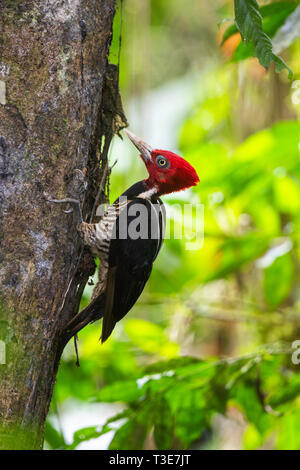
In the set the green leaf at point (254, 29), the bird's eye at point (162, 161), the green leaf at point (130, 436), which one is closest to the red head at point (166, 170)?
the bird's eye at point (162, 161)

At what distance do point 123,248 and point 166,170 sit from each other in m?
0.55

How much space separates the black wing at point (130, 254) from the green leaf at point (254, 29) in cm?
97

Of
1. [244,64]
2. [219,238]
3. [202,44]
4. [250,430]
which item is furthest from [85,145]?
[202,44]

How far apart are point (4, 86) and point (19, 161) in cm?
28

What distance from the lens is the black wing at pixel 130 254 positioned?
102 inches

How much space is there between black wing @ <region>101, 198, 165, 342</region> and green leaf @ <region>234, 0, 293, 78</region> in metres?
0.97

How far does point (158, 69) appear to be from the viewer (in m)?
8.30

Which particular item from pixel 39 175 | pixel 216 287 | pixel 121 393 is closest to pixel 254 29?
pixel 39 175

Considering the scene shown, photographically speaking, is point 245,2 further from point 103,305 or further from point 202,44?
point 202,44

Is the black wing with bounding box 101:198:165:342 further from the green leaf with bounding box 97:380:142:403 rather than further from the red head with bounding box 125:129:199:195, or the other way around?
the green leaf with bounding box 97:380:142:403

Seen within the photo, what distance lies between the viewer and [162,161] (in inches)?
119

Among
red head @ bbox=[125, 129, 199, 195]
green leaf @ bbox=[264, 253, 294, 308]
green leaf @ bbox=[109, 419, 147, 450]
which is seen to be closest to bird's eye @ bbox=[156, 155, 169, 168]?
red head @ bbox=[125, 129, 199, 195]

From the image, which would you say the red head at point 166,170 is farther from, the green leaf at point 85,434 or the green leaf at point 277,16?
the green leaf at point 85,434

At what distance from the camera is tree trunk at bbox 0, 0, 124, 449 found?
1.94 metres
